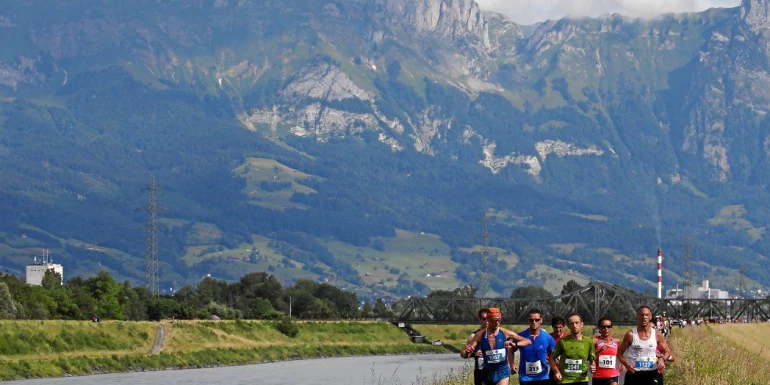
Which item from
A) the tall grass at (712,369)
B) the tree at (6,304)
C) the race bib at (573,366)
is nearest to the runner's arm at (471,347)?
the race bib at (573,366)

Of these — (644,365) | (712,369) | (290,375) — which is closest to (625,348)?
(644,365)

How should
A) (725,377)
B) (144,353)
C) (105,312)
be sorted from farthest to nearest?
(105,312), (144,353), (725,377)

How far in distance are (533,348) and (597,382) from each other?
228 cm

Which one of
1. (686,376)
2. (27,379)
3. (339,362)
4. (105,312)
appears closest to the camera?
(686,376)

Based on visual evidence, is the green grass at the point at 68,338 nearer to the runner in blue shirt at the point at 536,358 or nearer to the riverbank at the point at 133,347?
the riverbank at the point at 133,347

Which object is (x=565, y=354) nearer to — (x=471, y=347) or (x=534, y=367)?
(x=534, y=367)

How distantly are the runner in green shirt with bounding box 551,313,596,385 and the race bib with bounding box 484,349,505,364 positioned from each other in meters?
1.53

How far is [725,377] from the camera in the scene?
55531 mm

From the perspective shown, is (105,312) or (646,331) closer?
(646,331)

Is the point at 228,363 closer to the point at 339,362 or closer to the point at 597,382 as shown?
the point at 339,362

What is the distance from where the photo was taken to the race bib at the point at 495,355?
47438 mm

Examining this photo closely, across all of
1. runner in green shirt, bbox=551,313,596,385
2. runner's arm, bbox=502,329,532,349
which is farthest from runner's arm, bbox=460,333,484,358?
runner in green shirt, bbox=551,313,596,385

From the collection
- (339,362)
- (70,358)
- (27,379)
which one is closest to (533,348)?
(27,379)

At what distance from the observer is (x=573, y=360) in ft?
154
